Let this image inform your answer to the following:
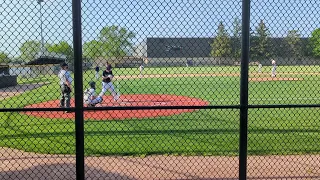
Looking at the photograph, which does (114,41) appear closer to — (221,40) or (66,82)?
(221,40)

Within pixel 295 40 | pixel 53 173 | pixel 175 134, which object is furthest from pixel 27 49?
pixel 295 40

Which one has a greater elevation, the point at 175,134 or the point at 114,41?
the point at 114,41

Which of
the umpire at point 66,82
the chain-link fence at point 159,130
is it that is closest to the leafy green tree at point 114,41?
the chain-link fence at point 159,130

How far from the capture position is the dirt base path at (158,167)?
5.06 metres

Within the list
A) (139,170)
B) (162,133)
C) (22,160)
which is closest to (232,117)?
(162,133)

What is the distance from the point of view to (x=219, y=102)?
566 inches

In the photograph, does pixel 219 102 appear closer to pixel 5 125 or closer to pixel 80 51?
pixel 5 125

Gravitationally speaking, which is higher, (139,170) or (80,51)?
(80,51)

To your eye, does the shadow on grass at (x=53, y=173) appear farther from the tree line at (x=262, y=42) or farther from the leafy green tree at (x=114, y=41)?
the tree line at (x=262, y=42)

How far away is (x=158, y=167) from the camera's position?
5.46 meters

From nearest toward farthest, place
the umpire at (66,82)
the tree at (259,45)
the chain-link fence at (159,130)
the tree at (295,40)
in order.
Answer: the chain-link fence at (159,130)
the tree at (295,40)
the tree at (259,45)
the umpire at (66,82)

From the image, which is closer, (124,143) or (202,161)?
(202,161)

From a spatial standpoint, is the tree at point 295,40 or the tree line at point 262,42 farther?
the tree at point 295,40

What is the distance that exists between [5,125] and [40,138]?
245 cm
